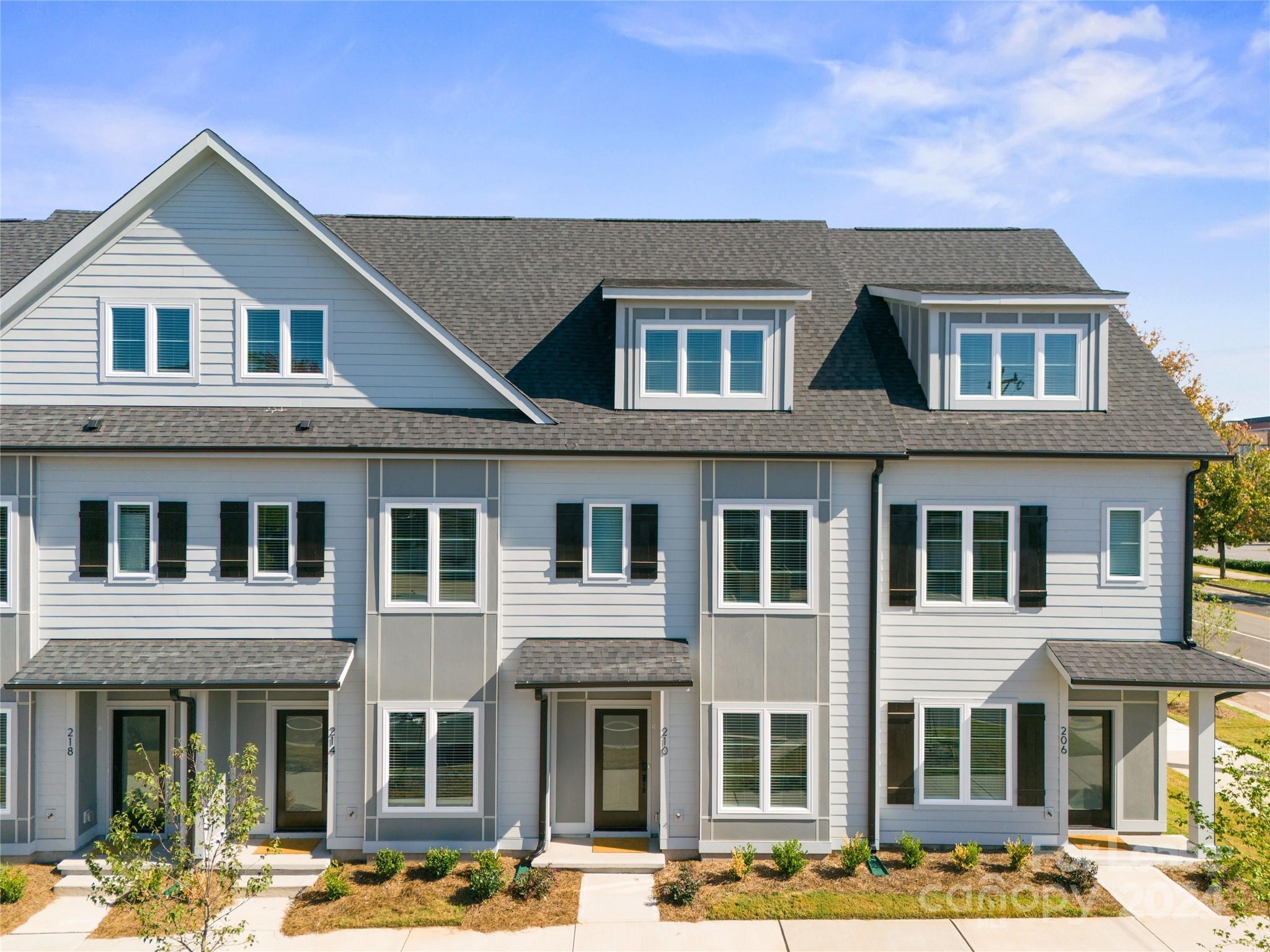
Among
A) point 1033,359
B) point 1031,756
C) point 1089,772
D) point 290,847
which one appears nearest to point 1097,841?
point 1089,772

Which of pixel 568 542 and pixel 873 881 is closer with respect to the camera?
pixel 873 881

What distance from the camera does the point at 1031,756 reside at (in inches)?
607

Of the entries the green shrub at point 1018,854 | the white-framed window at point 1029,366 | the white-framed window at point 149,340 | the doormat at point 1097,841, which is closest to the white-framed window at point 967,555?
the white-framed window at point 1029,366

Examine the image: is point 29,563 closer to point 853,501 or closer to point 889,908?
point 853,501

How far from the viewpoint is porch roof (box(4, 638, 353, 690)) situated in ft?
46.5

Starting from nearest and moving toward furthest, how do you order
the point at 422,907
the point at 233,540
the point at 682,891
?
the point at 422,907 < the point at 682,891 < the point at 233,540

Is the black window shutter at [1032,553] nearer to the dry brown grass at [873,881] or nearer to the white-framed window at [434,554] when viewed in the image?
the dry brown grass at [873,881]

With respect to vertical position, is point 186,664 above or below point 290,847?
above

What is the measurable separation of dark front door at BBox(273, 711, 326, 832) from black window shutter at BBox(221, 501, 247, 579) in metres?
2.75

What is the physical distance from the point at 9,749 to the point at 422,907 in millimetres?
7716

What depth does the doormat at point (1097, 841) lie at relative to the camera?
15359mm

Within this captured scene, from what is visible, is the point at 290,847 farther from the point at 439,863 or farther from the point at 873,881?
the point at 873,881

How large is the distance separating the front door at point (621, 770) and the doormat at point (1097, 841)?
7.58m

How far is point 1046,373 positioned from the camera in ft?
53.1
